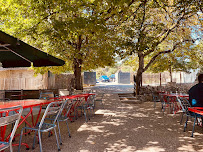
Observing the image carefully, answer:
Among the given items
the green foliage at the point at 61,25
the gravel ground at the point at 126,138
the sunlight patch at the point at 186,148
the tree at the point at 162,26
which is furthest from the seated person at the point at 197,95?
the tree at the point at 162,26

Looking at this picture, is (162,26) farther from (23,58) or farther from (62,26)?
(23,58)

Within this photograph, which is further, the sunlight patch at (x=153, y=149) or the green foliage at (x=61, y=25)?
the green foliage at (x=61, y=25)

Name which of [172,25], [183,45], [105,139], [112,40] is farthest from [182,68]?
[105,139]

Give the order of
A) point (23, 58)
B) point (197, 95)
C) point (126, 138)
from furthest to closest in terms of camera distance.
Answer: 1. point (23, 58)
2. point (197, 95)
3. point (126, 138)

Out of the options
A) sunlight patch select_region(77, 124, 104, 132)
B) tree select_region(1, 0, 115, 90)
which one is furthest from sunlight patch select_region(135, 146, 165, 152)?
tree select_region(1, 0, 115, 90)

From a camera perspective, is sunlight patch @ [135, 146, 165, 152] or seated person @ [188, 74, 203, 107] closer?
sunlight patch @ [135, 146, 165, 152]

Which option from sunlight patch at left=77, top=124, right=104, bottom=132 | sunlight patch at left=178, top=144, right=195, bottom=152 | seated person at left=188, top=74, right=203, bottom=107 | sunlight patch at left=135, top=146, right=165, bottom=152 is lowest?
sunlight patch at left=77, top=124, right=104, bottom=132

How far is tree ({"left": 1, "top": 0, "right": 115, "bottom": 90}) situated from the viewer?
21.1 ft

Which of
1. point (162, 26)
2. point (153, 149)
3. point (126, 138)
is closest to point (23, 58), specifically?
point (126, 138)

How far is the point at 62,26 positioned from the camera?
643 centimetres

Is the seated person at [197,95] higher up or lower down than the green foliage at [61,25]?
lower down

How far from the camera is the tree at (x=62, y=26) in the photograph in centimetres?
643

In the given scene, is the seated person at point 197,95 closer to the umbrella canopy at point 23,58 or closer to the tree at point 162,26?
the umbrella canopy at point 23,58

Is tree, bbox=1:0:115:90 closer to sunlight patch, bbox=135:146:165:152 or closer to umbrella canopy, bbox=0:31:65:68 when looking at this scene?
umbrella canopy, bbox=0:31:65:68
